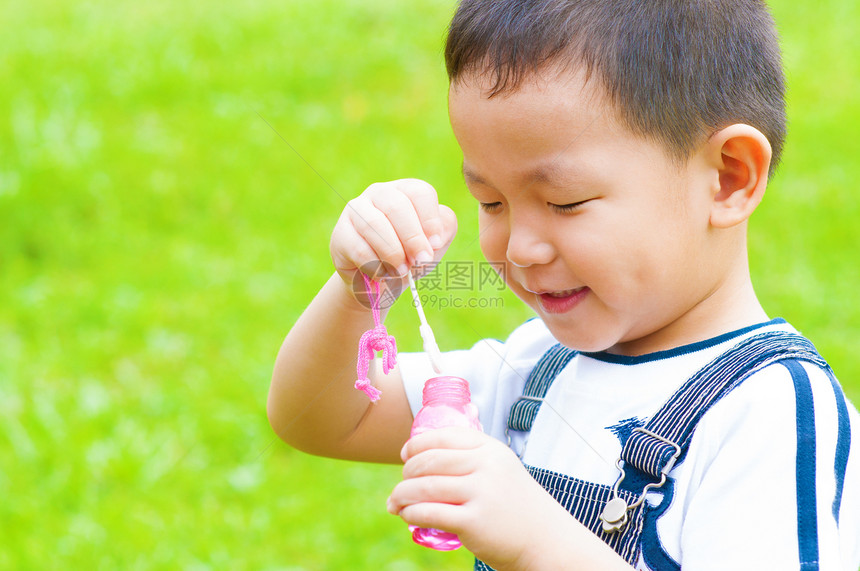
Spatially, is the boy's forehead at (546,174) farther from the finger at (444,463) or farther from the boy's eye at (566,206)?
the finger at (444,463)

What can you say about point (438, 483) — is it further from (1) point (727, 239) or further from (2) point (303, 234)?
(2) point (303, 234)

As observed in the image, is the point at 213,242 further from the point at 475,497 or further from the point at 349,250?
the point at 475,497

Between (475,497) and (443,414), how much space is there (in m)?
0.09

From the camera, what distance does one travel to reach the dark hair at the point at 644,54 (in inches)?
35.5

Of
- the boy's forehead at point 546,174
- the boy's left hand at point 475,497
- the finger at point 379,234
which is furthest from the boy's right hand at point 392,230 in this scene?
the boy's left hand at point 475,497

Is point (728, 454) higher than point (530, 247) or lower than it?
lower

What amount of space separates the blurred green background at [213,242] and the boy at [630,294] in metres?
1.08

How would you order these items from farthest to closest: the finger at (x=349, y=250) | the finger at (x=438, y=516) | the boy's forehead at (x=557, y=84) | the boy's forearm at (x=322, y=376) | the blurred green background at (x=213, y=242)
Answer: the blurred green background at (x=213, y=242) → the boy's forearm at (x=322, y=376) → the finger at (x=349, y=250) → the boy's forehead at (x=557, y=84) → the finger at (x=438, y=516)

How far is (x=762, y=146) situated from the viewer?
95 cm

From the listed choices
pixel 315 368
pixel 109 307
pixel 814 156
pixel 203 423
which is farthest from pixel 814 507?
pixel 814 156

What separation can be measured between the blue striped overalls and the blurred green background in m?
1.06

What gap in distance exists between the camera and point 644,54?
916 millimetres

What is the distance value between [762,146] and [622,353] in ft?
0.89

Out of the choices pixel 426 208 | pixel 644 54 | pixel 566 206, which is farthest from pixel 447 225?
pixel 644 54
